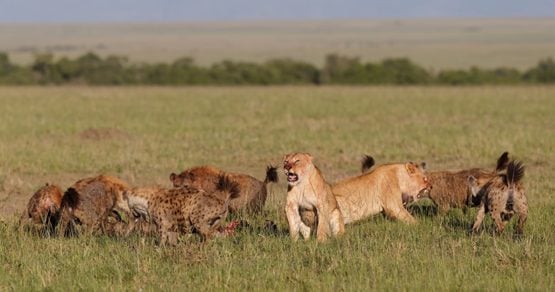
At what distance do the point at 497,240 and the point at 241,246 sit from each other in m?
2.12

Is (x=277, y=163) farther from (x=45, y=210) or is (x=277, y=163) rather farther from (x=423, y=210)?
(x=45, y=210)

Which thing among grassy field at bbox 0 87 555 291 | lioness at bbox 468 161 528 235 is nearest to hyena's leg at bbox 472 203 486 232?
lioness at bbox 468 161 528 235

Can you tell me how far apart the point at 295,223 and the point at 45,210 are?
247 centimetres

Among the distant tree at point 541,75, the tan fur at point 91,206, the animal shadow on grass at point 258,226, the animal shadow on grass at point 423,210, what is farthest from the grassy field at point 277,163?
the distant tree at point 541,75

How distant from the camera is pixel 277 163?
17750 mm

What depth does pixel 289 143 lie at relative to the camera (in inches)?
806

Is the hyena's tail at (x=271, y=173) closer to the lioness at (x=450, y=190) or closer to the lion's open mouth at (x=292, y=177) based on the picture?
the lioness at (x=450, y=190)

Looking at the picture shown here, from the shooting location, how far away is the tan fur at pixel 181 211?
358 inches

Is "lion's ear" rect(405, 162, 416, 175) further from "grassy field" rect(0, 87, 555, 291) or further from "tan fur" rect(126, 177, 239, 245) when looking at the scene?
"tan fur" rect(126, 177, 239, 245)

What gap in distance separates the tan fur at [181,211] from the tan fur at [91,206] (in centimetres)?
70

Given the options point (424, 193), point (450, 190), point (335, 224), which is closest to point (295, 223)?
point (335, 224)

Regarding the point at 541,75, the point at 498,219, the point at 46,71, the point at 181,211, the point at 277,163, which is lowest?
the point at 46,71

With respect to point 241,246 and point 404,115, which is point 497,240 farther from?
point 404,115

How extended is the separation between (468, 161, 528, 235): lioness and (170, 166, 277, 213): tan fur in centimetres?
247
